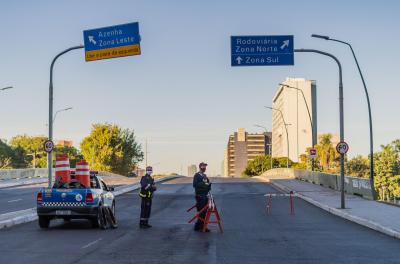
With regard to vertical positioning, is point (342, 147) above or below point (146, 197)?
above

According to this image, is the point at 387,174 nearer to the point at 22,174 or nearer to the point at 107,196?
the point at 22,174

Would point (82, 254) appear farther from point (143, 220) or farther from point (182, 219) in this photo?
point (182, 219)

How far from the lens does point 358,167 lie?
122750mm

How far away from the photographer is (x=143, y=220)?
18516mm

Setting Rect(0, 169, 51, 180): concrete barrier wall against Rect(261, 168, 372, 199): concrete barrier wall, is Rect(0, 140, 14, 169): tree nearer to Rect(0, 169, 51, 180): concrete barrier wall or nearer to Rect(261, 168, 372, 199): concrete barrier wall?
Rect(0, 169, 51, 180): concrete barrier wall

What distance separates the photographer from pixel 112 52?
26.0 metres

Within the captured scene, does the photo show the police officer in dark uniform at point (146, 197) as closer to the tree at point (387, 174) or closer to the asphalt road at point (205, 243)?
the asphalt road at point (205, 243)

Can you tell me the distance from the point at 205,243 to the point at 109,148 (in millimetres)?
104421

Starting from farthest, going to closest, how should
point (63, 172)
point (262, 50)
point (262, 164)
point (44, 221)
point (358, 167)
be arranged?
point (262, 164) < point (358, 167) < point (262, 50) < point (63, 172) < point (44, 221)

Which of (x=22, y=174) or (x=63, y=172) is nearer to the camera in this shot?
(x=63, y=172)

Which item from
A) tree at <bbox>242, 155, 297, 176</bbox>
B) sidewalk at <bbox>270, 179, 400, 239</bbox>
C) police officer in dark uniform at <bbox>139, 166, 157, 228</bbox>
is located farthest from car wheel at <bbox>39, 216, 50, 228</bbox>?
tree at <bbox>242, 155, 297, 176</bbox>

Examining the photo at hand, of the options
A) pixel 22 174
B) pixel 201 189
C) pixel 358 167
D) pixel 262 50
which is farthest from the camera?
pixel 358 167

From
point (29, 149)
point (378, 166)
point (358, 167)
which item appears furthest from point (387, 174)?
point (29, 149)

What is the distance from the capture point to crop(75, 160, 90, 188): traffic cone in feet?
59.6
